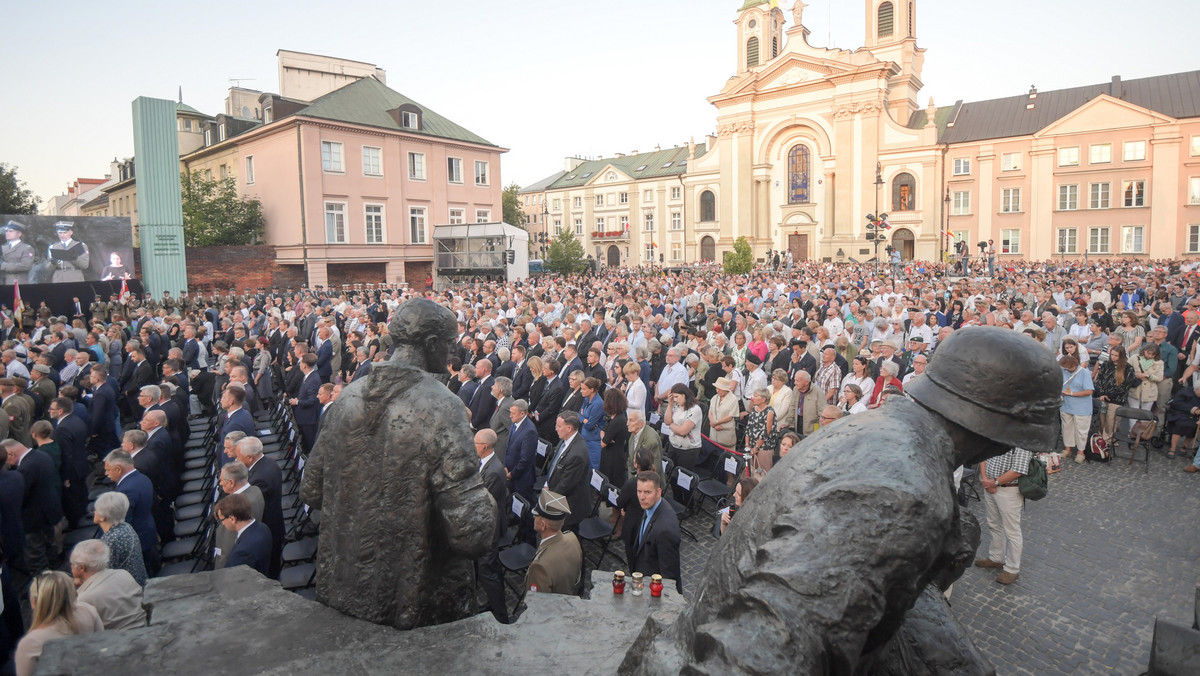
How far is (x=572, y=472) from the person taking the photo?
6.83 meters

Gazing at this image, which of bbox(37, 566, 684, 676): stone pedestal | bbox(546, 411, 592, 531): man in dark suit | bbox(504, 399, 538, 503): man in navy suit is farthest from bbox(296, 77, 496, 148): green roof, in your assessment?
bbox(37, 566, 684, 676): stone pedestal

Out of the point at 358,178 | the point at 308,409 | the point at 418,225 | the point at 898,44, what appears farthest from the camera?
the point at 898,44

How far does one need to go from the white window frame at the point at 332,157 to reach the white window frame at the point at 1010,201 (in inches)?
1897

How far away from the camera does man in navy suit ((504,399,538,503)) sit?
7.40 m

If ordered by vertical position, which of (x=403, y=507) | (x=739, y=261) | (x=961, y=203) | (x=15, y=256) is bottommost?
(x=403, y=507)

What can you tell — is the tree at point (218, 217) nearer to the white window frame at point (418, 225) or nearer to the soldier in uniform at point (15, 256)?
the white window frame at point (418, 225)

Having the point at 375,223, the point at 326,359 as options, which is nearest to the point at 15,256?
the point at 375,223

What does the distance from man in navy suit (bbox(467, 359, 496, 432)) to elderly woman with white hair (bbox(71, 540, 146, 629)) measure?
17.3ft

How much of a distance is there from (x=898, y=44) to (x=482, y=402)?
5997cm

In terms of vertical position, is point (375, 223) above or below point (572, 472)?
above

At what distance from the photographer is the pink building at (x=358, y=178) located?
118 feet

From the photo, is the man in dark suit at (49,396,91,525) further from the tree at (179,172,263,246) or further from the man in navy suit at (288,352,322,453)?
the tree at (179,172,263,246)

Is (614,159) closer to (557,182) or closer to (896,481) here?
(557,182)

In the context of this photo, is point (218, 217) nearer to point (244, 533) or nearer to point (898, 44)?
point (244, 533)
